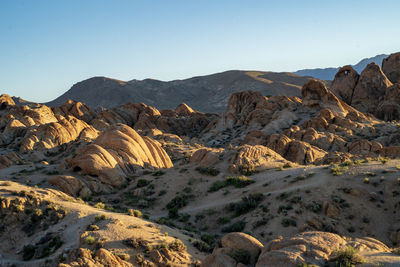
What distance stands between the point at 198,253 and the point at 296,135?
3611 centimetres

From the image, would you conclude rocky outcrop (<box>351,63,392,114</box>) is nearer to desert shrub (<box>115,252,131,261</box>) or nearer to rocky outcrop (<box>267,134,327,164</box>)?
rocky outcrop (<box>267,134,327,164</box>)

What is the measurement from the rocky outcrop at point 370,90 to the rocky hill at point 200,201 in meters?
20.3

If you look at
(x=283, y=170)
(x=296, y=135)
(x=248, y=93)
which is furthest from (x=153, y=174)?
(x=248, y=93)

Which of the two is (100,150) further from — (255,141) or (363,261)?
(363,261)

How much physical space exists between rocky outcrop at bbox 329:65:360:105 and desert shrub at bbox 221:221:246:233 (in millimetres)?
65570

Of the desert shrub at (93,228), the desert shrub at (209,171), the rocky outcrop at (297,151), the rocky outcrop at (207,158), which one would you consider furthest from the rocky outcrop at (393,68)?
the desert shrub at (93,228)

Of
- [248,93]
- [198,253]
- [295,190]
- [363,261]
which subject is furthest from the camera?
[248,93]

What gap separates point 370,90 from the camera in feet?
245

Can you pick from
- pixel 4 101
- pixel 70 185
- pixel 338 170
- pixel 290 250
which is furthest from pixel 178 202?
pixel 4 101

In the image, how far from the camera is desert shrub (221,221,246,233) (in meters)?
20.6

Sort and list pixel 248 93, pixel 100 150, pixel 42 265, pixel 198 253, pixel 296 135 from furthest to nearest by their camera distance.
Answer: pixel 248 93 → pixel 296 135 → pixel 100 150 → pixel 198 253 → pixel 42 265

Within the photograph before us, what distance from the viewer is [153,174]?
111 ft

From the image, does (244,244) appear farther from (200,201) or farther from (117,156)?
(117,156)

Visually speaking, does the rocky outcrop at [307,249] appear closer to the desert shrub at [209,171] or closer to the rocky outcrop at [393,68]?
the desert shrub at [209,171]
